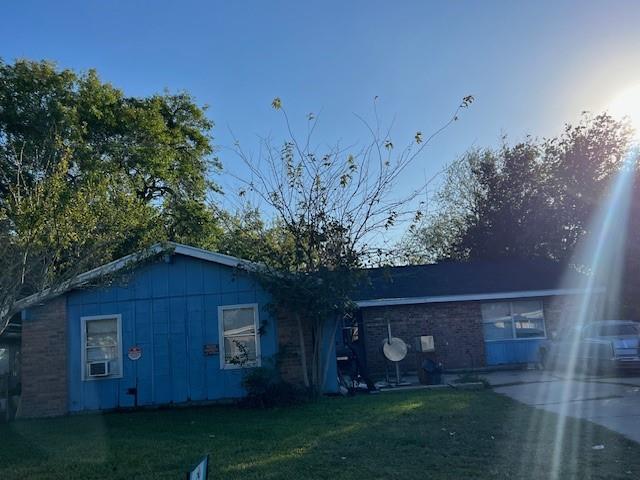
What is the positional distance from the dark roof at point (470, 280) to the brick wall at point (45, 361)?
879 cm

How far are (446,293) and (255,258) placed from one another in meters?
8.47

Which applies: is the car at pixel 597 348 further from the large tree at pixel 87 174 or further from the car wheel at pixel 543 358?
the large tree at pixel 87 174

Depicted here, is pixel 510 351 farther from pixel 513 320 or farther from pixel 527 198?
pixel 527 198

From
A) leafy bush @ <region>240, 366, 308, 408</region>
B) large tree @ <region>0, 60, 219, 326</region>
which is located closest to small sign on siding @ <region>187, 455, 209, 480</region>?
large tree @ <region>0, 60, 219, 326</region>

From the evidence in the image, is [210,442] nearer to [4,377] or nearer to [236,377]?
[236,377]

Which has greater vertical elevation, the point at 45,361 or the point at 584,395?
the point at 45,361

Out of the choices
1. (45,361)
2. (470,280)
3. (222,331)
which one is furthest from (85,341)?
(470,280)

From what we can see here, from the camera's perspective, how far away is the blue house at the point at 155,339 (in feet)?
42.7

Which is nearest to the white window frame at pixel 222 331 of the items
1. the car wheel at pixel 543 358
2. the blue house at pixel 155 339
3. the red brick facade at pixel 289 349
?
the blue house at pixel 155 339

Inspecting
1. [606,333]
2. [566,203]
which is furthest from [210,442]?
[566,203]

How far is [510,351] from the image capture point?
19.0 metres

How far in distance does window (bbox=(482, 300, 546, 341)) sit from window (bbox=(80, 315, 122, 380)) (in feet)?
38.4

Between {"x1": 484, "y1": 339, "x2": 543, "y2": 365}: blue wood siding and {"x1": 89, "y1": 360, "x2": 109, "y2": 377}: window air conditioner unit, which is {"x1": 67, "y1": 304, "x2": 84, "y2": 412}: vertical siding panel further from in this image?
{"x1": 484, "y1": 339, "x2": 543, "y2": 365}: blue wood siding

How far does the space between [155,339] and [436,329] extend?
953cm
